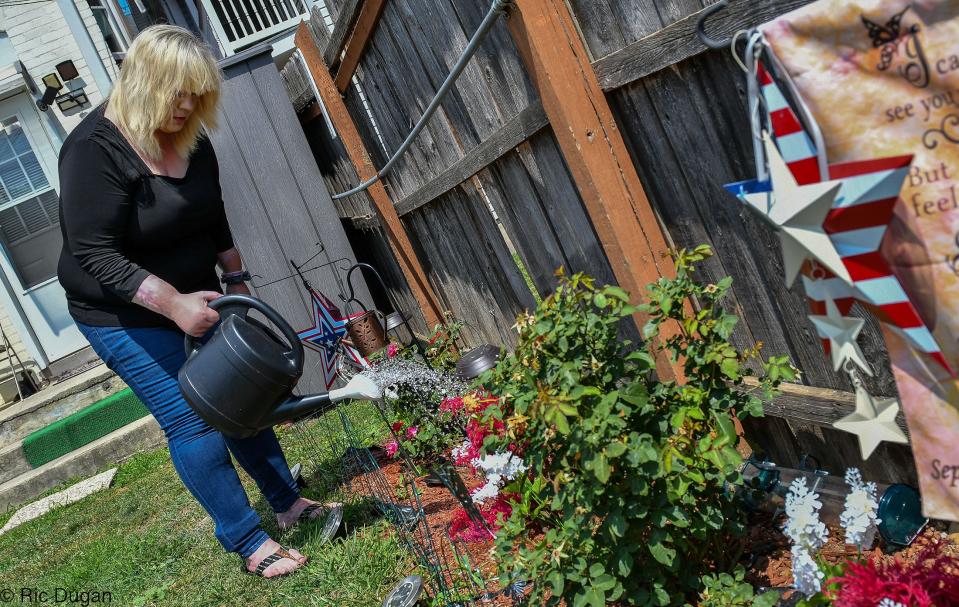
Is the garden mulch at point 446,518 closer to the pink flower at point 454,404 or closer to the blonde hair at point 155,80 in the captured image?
the pink flower at point 454,404

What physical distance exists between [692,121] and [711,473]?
76cm

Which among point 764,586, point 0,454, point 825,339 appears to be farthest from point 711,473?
point 0,454

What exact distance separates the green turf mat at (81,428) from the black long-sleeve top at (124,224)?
5031 millimetres

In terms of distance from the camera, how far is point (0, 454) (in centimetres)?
749

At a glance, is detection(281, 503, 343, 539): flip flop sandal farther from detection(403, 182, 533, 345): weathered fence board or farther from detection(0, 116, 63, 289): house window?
detection(0, 116, 63, 289): house window

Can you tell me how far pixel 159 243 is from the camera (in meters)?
3.03

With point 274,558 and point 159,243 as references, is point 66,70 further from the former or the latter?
point 274,558

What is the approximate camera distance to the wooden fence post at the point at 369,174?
493cm

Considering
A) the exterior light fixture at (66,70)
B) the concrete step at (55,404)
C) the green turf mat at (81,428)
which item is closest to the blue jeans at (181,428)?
the green turf mat at (81,428)

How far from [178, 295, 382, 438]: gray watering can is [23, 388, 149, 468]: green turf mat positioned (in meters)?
5.41

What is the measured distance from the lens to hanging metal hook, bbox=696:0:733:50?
1369 millimetres

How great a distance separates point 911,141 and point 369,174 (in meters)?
4.07

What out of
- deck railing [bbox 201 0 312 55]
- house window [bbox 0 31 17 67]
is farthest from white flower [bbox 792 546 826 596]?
deck railing [bbox 201 0 312 55]

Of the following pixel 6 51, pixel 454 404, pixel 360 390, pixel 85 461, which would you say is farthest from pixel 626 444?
pixel 6 51
